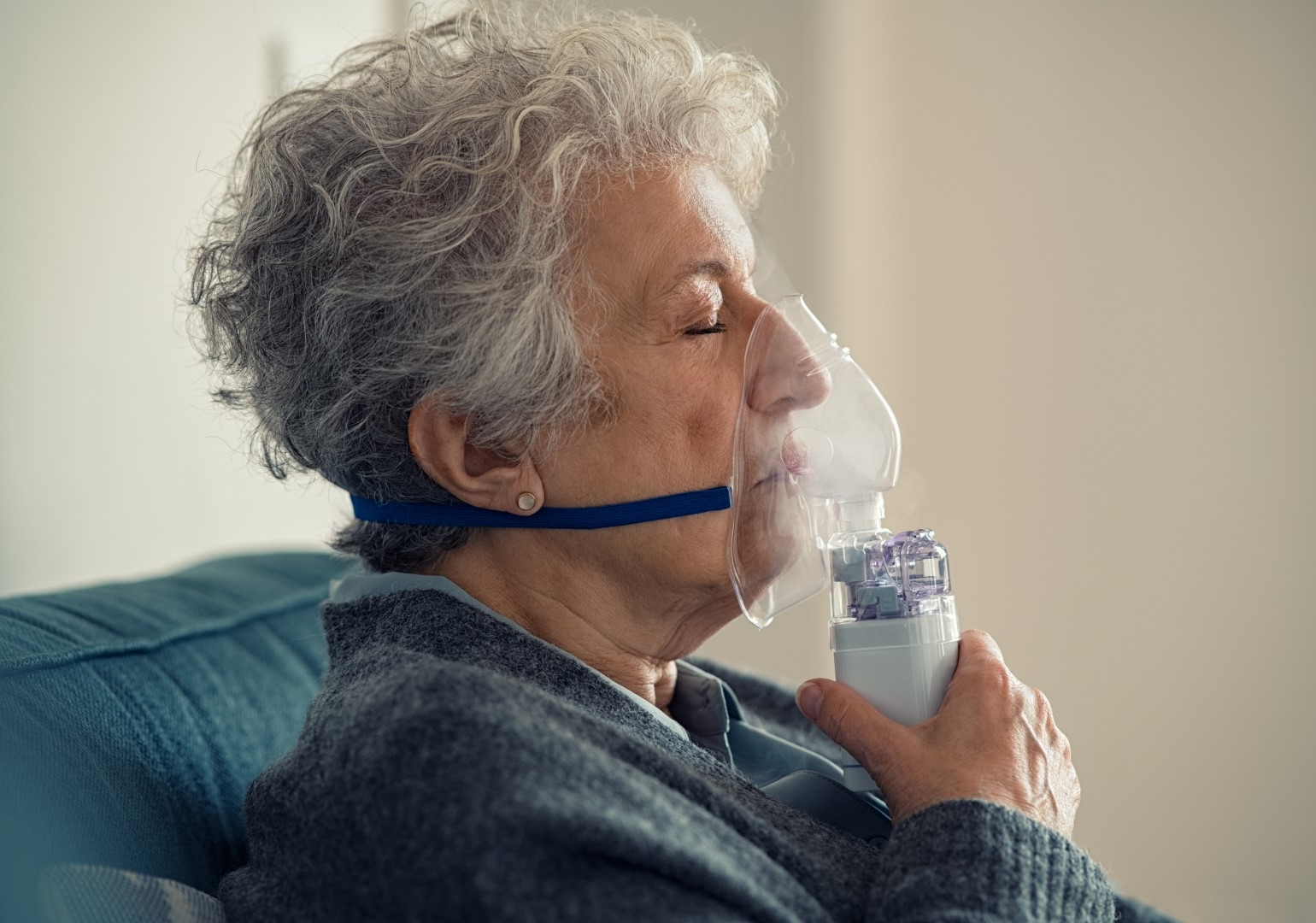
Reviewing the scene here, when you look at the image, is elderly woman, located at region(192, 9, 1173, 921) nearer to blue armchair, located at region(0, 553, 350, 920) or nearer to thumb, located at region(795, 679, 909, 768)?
thumb, located at region(795, 679, 909, 768)

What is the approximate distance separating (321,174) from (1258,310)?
1668 millimetres

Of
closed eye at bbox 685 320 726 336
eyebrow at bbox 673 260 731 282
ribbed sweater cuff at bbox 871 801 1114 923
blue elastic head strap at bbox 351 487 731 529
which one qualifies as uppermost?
eyebrow at bbox 673 260 731 282

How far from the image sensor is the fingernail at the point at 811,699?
1.13 metres

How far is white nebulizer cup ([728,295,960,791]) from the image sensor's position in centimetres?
114

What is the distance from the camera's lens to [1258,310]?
198 centimetres

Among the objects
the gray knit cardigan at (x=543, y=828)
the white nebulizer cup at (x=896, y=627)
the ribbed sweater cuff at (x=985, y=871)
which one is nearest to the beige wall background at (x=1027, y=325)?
the gray knit cardigan at (x=543, y=828)

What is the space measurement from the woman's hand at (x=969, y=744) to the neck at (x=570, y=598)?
0.19m

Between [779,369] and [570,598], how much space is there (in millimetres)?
344

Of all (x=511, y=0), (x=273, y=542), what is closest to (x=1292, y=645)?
(x=511, y=0)

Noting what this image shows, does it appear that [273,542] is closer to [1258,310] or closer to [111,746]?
[111,746]

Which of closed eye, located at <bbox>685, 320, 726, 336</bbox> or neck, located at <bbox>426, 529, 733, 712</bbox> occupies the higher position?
closed eye, located at <bbox>685, 320, 726, 336</bbox>

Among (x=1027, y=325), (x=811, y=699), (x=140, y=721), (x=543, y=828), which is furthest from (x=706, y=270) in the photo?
(x=1027, y=325)

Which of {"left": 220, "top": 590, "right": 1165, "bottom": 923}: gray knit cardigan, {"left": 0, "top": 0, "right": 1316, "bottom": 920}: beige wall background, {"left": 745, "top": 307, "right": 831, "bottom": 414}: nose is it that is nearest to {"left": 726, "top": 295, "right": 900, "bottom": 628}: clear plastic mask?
{"left": 745, "top": 307, "right": 831, "bottom": 414}: nose

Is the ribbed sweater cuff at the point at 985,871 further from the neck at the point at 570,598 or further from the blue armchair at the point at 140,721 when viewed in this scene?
the blue armchair at the point at 140,721
